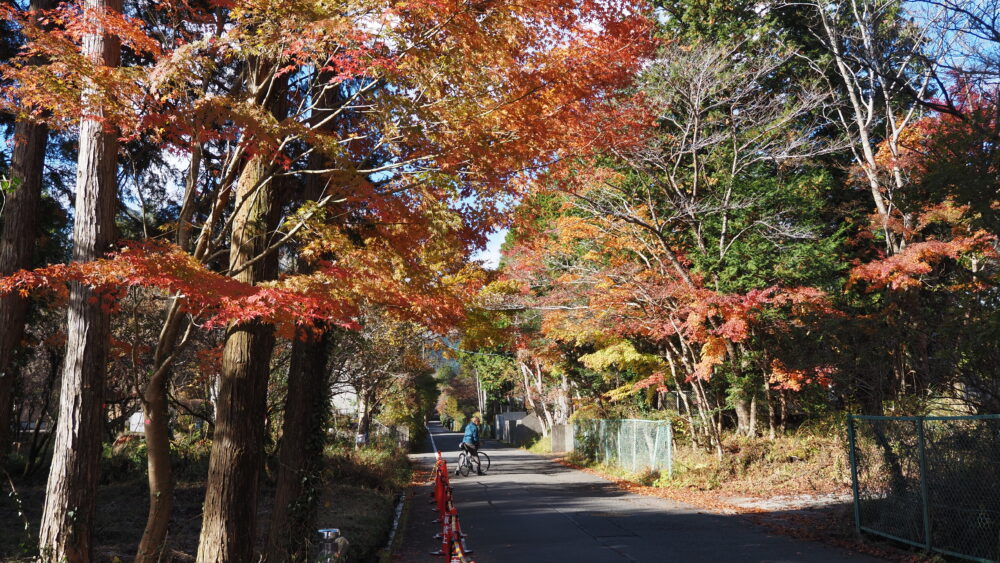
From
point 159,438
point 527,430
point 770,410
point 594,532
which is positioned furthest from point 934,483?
point 527,430

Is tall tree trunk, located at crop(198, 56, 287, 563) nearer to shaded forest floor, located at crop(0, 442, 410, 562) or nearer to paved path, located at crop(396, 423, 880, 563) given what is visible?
shaded forest floor, located at crop(0, 442, 410, 562)

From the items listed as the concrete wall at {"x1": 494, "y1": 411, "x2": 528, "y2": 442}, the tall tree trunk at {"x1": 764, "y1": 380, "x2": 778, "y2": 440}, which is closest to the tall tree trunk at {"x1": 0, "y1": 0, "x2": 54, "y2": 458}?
the tall tree trunk at {"x1": 764, "y1": 380, "x2": 778, "y2": 440}

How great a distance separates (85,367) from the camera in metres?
7.32

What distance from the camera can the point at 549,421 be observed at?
1660 inches

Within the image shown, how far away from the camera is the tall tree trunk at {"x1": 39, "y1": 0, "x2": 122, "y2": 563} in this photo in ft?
22.9

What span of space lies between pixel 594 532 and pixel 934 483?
521cm

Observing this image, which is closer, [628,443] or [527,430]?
[628,443]

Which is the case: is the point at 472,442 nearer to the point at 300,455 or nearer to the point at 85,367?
the point at 300,455

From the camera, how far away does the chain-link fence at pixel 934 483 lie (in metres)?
7.90

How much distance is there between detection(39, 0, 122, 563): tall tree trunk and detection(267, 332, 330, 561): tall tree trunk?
2.37 m

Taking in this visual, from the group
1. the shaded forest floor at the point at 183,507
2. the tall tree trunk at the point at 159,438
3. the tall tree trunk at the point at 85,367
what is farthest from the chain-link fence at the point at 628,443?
the tall tree trunk at the point at 85,367

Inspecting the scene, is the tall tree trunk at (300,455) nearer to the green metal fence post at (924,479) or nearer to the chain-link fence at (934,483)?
the green metal fence post at (924,479)

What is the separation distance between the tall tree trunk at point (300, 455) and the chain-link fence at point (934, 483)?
317 inches

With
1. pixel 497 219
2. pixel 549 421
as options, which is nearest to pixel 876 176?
pixel 497 219
